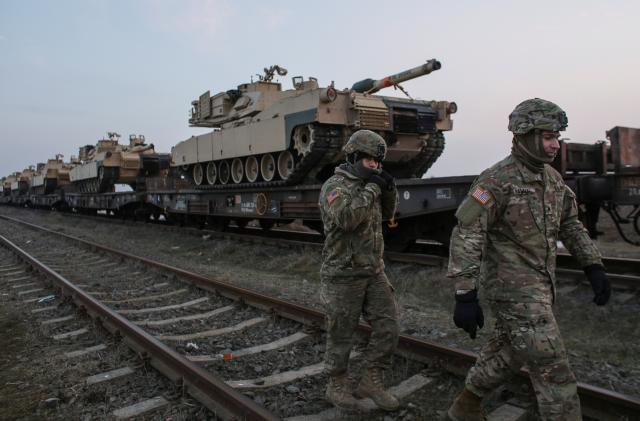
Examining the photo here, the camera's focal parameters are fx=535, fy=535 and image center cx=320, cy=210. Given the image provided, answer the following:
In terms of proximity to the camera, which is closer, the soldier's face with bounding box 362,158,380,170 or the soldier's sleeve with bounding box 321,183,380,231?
the soldier's sleeve with bounding box 321,183,380,231

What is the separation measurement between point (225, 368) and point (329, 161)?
6.65 meters

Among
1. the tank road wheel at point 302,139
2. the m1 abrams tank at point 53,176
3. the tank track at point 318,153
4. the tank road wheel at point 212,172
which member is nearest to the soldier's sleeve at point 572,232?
the tank track at point 318,153

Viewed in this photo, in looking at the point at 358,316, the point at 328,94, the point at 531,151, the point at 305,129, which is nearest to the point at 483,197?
the point at 531,151

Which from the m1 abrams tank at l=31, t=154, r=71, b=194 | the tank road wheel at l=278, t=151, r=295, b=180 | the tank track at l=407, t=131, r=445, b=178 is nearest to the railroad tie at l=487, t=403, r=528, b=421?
the tank road wheel at l=278, t=151, r=295, b=180

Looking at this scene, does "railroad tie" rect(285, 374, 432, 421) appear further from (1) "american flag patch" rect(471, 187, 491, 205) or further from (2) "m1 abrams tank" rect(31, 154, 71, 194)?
(2) "m1 abrams tank" rect(31, 154, 71, 194)

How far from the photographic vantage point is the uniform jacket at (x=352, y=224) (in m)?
3.18

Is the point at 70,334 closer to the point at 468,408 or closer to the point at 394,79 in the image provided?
the point at 468,408

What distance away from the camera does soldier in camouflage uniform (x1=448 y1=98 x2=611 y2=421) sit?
2555 mm

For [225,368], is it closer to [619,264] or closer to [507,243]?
[507,243]

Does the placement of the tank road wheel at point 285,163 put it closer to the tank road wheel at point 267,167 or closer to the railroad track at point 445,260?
the tank road wheel at point 267,167

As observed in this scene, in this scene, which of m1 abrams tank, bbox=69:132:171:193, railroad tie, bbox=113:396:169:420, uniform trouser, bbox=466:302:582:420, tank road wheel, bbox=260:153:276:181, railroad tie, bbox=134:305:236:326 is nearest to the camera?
uniform trouser, bbox=466:302:582:420

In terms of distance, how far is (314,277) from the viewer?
8.50 m

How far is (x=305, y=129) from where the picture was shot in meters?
10.1

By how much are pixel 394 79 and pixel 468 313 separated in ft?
26.7
